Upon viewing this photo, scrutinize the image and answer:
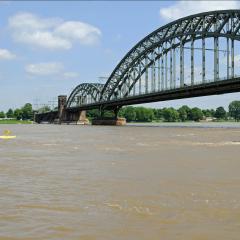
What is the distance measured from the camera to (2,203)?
39.6 ft

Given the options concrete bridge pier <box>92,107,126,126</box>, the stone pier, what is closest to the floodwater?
the stone pier

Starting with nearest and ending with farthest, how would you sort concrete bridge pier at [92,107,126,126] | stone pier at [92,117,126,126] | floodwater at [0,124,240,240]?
floodwater at [0,124,240,240] < stone pier at [92,117,126,126] < concrete bridge pier at [92,107,126,126]

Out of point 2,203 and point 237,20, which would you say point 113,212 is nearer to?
point 2,203

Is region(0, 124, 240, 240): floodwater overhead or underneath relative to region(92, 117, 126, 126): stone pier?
underneath

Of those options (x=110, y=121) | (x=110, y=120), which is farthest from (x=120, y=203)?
(x=110, y=120)

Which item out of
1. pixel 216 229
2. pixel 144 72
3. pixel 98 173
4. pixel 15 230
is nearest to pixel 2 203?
pixel 15 230

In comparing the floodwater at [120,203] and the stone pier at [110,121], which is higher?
the stone pier at [110,121]

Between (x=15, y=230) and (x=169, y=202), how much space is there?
4293mm

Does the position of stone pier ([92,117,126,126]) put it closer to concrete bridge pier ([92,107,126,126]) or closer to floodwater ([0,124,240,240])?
concrete bridge pier ([92,107,126,126])

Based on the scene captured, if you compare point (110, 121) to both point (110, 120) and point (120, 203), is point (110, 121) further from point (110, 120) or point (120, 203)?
point (120, 203)

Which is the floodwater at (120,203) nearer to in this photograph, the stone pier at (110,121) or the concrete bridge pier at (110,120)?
the stone pier at (110,121)

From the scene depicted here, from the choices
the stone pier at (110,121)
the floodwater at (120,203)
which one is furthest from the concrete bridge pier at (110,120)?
the floodwater at (120,203)

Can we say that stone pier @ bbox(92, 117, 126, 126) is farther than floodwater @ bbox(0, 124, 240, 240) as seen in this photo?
Yes

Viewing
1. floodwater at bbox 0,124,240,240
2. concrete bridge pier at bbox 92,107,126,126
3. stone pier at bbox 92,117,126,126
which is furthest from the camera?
concrete bridge pier at bbox 92,107,126,126
